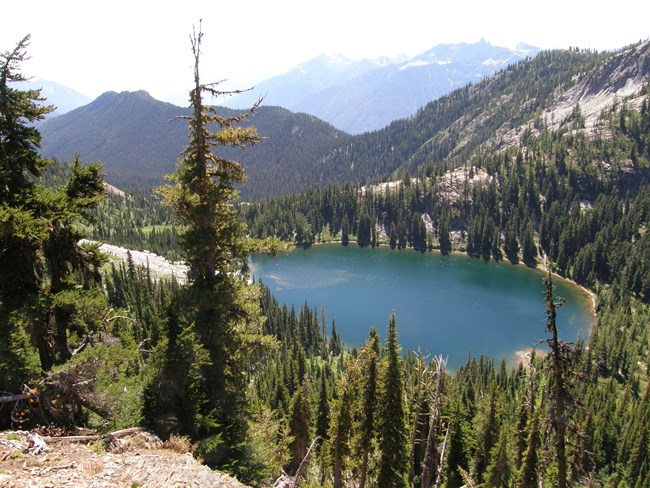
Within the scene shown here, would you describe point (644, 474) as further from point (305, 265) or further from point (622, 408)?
point (305, 265)

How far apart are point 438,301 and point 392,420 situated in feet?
384

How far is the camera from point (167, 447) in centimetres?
1667

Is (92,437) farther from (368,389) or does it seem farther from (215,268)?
(368,389)

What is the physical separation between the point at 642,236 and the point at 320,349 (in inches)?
5780

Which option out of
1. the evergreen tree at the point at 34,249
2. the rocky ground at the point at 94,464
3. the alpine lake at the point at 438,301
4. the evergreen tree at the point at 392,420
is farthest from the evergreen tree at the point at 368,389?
the alpine lake at the point at 438,301

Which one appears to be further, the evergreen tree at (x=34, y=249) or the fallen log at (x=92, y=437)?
the evergreen tree at (x=34, y=249)

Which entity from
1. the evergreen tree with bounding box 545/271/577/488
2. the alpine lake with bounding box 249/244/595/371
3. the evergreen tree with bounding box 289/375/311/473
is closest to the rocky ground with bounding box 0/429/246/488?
the evergreen tree with bounding box 545/271/577/488

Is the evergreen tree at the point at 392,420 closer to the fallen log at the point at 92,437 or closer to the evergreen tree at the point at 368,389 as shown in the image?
the evergreen tree at the point at 368,389

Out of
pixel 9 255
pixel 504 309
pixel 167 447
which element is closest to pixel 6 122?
pixel 9 255

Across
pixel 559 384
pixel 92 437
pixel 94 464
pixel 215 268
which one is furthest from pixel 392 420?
pixel 94 464

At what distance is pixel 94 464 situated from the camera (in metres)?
13.5

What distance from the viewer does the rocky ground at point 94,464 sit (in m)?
12.2

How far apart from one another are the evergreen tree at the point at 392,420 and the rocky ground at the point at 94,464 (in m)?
17.7

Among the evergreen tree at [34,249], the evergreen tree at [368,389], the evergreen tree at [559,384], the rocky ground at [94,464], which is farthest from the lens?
the evergreen tree at [368,389]
